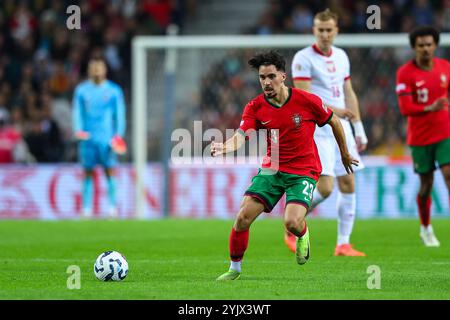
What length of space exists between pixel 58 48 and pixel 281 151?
49.3 ft

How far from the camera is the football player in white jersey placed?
1089 centimetres

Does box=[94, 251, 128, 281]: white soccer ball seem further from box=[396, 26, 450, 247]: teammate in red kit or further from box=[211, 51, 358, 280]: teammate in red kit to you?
box=[396, 26, 450, 247]: teammate in red kit

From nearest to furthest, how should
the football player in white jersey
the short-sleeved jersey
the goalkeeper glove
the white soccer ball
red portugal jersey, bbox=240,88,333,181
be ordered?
the white soccer ball → red portugal jersey, bbox=240,88,333,181 → the football player in white jersey → the goalkeeper glove → the short-sleeved jersey

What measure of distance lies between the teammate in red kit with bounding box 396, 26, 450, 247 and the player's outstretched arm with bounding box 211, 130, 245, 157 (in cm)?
378

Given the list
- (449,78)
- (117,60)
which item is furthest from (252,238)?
(117,60)

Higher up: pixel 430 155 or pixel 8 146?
pixel 430 155

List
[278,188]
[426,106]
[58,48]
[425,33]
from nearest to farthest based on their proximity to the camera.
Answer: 1. [278,188]
2. [425,33]
3. [426,106]
4. [58,48]

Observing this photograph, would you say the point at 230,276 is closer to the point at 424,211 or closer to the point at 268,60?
the point at 268,60

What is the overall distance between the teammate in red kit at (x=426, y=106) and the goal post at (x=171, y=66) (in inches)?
210

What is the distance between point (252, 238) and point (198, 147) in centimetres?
551

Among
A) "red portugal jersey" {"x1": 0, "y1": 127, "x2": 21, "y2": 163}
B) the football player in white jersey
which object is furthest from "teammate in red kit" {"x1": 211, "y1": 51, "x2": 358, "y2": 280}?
"red portugal jersey" {"x1": 0, "y1": 127, "x2": 21, "y2": 163}

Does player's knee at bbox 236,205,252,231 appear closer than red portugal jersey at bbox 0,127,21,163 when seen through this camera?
Yes

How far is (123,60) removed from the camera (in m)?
23.2

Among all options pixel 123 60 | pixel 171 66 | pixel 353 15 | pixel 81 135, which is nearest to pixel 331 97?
pixel 81 135
